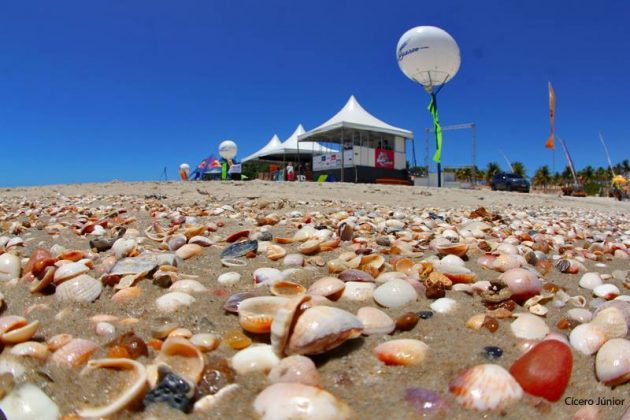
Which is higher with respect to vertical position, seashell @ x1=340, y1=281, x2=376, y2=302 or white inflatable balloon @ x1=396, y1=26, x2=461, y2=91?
white inflatable balloon @ x1=396, y1=26, x2=461, y2=91

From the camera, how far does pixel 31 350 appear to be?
49.7 inches

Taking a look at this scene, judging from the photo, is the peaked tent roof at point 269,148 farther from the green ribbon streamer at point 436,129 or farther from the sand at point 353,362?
the sand at point 353,362

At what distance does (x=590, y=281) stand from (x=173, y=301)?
1.94 m

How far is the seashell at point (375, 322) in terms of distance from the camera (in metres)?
1.39

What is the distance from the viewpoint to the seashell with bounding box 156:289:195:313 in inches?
62.2

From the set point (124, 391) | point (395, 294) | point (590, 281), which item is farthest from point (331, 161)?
point (124, 391)

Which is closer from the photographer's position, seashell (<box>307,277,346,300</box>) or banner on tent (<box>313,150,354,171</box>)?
seashell (<box>307,277,346,300</box>)

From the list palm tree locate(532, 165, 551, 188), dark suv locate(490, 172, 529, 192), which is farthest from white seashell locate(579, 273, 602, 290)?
palm tree locate(532, 165, 551, 188)

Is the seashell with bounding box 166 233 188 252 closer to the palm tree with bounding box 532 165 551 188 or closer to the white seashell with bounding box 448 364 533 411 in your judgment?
the white seashell with bounding box 448 364 533 411

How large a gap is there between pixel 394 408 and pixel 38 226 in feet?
12.1

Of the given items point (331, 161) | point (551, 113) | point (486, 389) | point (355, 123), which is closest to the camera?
point (486, 389)

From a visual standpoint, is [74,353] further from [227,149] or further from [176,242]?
[227,149]

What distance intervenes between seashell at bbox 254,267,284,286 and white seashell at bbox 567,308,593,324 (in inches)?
46.0

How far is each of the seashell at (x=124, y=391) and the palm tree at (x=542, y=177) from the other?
276ft
